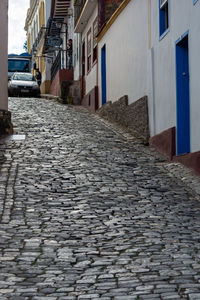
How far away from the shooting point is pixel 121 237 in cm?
714

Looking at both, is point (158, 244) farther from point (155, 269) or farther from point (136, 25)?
point (136, 25)

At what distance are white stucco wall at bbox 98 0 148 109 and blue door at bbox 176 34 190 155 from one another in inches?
123

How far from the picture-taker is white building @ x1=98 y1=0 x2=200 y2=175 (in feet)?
37.1

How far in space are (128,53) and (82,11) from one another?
9.45m

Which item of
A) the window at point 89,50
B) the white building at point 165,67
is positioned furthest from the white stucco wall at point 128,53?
the window at point 89,50

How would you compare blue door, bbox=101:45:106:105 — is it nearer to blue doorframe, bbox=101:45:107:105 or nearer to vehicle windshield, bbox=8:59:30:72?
blue doorframe, bbox=101:45:107:105

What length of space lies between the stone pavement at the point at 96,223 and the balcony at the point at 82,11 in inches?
465

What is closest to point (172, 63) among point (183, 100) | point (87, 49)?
point (183, 100)

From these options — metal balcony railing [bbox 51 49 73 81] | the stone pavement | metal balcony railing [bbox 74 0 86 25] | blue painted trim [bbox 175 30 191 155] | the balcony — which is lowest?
the stone pavement

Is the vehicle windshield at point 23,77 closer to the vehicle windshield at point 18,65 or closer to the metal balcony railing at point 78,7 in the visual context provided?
the metal balcony railing at point 78,7

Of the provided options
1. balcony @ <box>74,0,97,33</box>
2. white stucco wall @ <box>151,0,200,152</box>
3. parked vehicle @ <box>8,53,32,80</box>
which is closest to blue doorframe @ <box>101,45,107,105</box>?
balcony @ <box>74,0,97,33</box>

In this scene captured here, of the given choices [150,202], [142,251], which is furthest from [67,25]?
[142,251]

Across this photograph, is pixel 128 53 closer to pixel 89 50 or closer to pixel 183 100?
pixel 183 100

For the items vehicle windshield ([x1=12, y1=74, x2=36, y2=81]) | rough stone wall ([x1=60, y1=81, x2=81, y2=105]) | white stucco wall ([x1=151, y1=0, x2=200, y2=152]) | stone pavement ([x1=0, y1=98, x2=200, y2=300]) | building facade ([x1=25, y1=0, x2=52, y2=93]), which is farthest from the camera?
building facade ([x1=25, y1=0, x2=52, y2=93])
